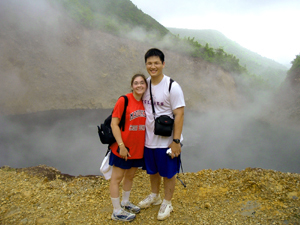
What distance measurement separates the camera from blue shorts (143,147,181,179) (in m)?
2.37

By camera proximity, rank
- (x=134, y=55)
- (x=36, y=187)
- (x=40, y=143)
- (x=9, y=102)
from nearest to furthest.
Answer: (x=36, y=187), (x=40, y=143), (x=9, y=102), (x=134, y=55)

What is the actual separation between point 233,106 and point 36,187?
64.1 ft

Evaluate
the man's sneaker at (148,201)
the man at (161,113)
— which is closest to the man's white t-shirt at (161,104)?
the man at (161,113)

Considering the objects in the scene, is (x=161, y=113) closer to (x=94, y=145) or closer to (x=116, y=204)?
(x=116, y=204)

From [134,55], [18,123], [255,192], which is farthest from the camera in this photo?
[134,55]

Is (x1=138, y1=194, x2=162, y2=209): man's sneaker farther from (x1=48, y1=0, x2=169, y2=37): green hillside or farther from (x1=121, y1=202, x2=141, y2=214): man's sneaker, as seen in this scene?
(x1=48, y1=0, x2=169, y2=37): green hillside

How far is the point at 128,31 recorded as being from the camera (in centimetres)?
2083

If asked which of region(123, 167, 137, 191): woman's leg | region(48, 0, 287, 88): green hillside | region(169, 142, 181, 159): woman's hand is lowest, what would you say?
region(123, 167, 137, 191): woman's leg

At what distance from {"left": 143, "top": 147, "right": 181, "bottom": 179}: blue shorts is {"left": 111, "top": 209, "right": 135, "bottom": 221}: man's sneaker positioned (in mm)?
630

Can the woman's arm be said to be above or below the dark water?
above

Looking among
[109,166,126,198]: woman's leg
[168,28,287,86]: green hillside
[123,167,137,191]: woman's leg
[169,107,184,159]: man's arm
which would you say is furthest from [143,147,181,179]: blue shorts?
[168,28,287,86]: green hillside

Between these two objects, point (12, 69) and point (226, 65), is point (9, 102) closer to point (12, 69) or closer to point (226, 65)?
point (12, 69)

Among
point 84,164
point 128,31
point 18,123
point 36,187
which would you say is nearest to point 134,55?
point 128,31

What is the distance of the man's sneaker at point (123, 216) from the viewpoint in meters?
2.52
